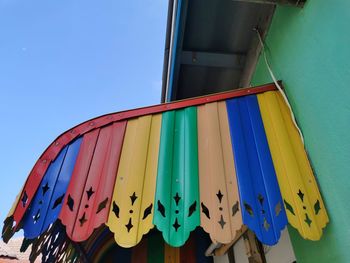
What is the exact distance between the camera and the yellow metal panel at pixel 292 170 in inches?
50.3

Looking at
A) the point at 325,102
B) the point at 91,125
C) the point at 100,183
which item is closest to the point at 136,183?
the point at 100,183

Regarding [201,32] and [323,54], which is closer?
[323,54]

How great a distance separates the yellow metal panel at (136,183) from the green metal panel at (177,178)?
0.15ft

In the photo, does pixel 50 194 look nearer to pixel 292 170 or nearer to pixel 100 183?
pixel 100 183

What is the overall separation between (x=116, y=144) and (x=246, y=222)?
92cm

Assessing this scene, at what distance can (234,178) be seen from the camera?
4.72ft

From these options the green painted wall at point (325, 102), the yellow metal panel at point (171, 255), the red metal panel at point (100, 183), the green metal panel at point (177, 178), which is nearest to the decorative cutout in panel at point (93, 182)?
the red metal panel at point (100, 183)

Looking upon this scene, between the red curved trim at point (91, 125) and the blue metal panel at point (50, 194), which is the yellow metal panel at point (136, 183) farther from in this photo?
the blue metal panel at point (50, 194)

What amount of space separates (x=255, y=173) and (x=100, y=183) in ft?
2.87

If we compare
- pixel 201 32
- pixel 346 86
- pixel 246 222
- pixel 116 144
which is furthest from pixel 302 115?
pixel 201 32

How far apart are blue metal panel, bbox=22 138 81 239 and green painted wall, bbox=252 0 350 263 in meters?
1.39

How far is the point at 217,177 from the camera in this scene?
1449mm

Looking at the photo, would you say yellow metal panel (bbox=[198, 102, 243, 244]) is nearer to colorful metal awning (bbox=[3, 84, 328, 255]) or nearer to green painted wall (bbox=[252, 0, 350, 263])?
colorful metal awning (bbox=[3, 84, 328, 255])

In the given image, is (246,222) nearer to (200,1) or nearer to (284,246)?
(284,246)
